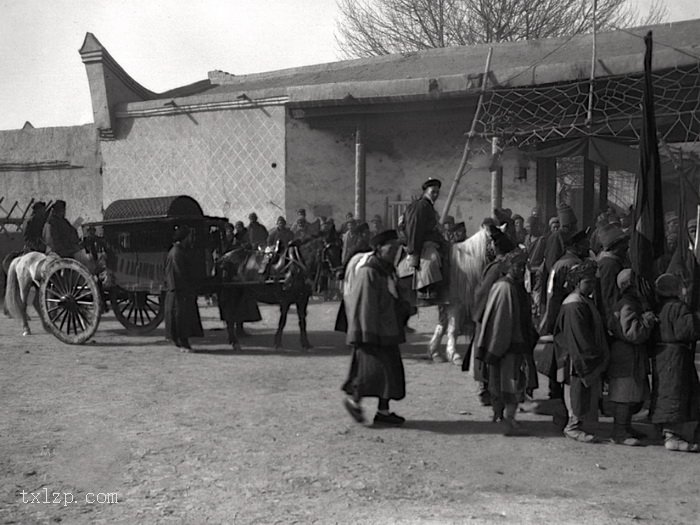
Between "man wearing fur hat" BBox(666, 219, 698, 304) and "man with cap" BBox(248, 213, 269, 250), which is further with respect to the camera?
"man with cap" BBox(248, 213, 269, 250)

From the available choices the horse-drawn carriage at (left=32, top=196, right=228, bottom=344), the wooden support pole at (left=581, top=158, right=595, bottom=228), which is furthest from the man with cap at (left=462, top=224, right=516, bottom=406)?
the wooden support pole at (left=581, top=158, right=595, bottom=228)

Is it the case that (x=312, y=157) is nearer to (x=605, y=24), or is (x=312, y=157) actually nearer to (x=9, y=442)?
(x=9, y=442)

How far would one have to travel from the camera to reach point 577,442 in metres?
6.15

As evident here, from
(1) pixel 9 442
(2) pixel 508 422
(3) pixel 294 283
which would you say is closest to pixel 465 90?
(3) pixel 294 283

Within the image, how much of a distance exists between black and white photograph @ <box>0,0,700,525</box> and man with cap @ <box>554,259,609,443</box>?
2 cm

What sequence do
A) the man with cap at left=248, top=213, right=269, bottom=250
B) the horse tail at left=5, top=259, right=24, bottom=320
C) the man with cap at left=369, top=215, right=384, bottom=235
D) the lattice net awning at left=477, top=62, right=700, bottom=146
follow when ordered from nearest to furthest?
the horse tail at left=5, top=259, right=24, bottom=320 < the lattice net awning at left=477, top=62, right=700, bottom=146 < the man with cap at left=369, top=215, right=384, bottom=235 < the man with cap at left=248, top=213, right=269, bottom=250

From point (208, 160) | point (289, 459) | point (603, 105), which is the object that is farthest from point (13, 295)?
point (603, 105)

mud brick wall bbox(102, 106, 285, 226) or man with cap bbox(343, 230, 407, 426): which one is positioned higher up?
mud brick wall bbox(102, 106, 285, 226)

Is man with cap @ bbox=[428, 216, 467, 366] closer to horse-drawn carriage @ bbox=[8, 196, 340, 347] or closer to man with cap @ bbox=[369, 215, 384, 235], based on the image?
horse-drawn carriage @ bbox=[8, 196, 340, 347]

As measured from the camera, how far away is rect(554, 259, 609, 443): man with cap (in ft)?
19.6

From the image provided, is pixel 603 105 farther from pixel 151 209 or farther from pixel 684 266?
pixel 151 209

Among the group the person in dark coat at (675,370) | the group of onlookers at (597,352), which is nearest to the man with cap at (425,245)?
the group of onlookers at (597,352)

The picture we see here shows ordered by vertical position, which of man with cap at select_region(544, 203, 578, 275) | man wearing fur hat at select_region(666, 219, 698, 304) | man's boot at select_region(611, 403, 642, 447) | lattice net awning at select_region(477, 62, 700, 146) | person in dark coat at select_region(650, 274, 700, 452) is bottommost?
man's boot at select_region(611, 403, 642, 447)

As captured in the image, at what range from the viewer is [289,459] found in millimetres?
5609
